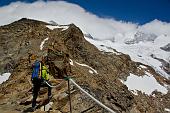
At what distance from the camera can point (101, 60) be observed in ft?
279

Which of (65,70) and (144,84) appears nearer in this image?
(65,70)

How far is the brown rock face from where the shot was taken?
71.7 feet

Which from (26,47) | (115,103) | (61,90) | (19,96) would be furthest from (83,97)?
(26,47)

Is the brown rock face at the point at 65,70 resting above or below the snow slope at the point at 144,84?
above

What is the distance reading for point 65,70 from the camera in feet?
102

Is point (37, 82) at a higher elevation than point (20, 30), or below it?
higher

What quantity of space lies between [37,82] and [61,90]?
11.0 feet

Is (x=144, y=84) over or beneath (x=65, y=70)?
beneath

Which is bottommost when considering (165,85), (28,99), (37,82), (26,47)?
(165,85)

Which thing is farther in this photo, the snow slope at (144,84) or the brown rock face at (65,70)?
the snow slope at (144,84)

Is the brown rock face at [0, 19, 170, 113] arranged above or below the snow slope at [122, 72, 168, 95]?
above

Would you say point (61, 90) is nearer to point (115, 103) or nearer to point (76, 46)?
point (115, 103)

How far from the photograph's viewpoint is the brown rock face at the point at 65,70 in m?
21.9

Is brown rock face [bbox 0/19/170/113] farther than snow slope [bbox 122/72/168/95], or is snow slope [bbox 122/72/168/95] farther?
snow slope [bbox 122/72/168/95]
